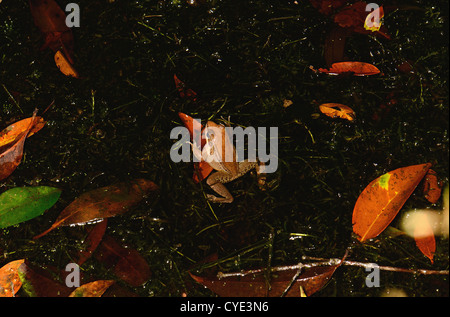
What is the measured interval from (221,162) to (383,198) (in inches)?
30.2

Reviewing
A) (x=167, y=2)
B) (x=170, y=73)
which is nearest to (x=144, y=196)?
(x=170, y=73)

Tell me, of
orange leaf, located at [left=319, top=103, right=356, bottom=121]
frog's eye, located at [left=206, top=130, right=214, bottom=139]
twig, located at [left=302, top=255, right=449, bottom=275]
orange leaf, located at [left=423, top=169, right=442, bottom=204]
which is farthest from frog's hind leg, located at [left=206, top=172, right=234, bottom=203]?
orange leaf, located at [left=423, top=169, right=442, bottom=204]

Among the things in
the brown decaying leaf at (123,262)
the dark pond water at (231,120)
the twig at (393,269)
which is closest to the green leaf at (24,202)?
the dark pond water at (231,120)

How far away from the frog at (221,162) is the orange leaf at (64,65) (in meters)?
0.70

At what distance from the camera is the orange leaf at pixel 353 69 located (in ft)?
6.49

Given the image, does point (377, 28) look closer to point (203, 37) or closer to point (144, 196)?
point (203, 37)

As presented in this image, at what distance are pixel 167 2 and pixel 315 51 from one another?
79cm

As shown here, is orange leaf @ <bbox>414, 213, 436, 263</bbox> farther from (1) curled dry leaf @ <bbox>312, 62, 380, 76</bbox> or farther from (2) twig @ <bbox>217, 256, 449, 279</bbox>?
(1) curled dry leaf @ <bbox>312, 62, 380, 76</bbox>

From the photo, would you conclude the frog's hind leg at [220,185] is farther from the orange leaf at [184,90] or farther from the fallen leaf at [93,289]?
the fallen leaf at [93,289]

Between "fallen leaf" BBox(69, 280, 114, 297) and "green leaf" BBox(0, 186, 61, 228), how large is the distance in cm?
41

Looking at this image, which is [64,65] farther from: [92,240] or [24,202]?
[92,240]

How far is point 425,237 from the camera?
1937mm

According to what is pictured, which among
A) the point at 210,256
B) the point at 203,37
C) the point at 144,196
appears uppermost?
the point at 203,37

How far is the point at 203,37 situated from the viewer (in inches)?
80.4
